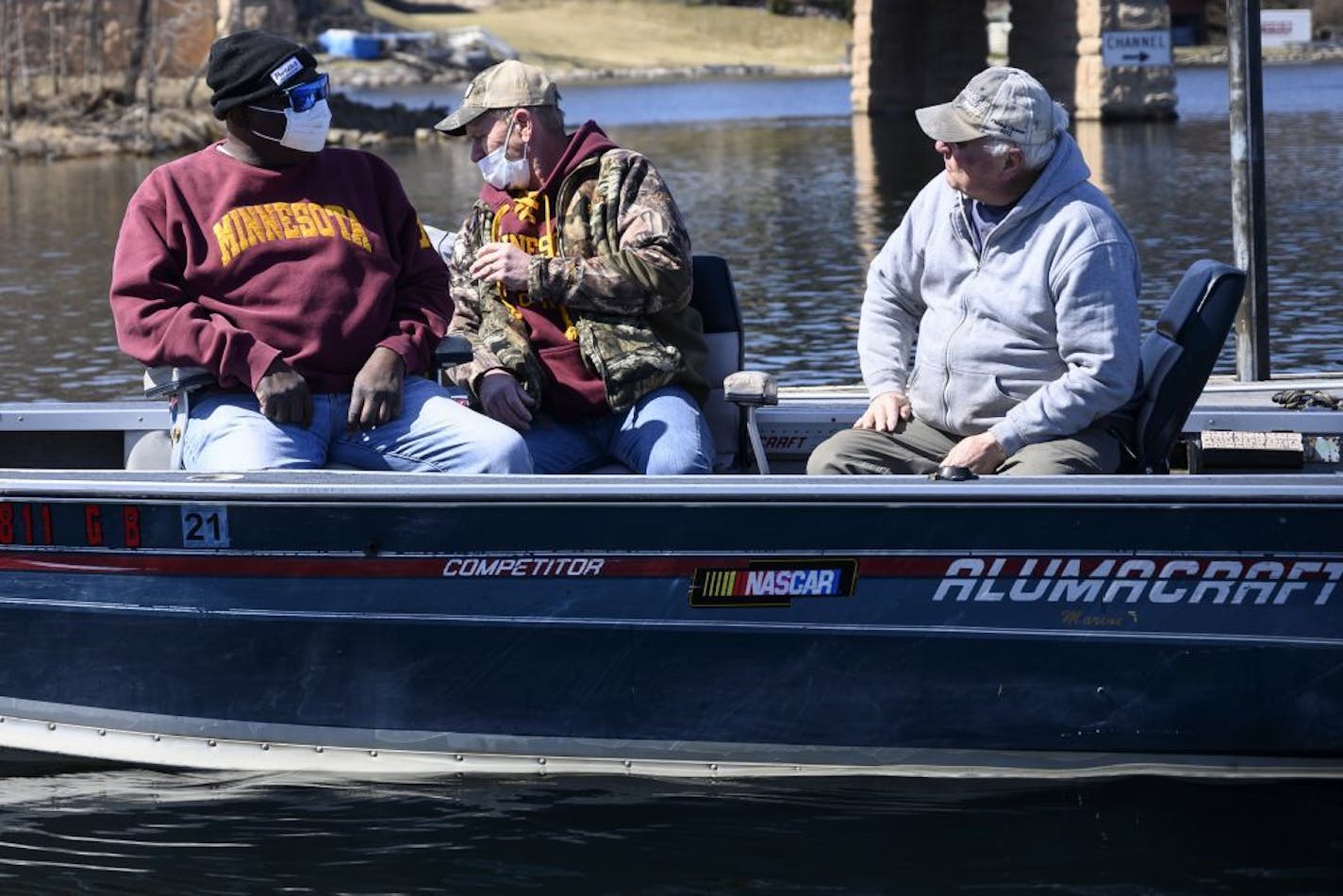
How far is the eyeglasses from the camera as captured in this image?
5.22 metres

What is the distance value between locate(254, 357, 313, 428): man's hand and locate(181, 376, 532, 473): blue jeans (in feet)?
0.19

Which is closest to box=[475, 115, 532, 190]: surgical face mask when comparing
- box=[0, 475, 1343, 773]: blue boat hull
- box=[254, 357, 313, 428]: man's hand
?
box=[254, 357, 313, 428]: man's hand

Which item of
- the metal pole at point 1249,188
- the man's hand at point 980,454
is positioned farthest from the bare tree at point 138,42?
the man's hand at point 980,454

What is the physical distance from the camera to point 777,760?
203 inches

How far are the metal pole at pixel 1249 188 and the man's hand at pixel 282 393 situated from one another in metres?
5.16

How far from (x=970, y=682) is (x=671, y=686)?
0.74m

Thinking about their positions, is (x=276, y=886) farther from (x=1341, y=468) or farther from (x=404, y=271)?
(x=1341, y=468)

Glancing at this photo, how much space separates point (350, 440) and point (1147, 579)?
2101 millimetres

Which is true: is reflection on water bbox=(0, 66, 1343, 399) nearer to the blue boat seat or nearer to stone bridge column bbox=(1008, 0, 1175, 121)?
stone bridge column bbox=(1008, 0, 1175, 121)

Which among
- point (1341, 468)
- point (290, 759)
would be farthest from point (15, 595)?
point (1341, 468)

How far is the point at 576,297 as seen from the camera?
543cm

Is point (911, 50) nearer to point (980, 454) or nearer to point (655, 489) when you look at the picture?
point (980, 454)

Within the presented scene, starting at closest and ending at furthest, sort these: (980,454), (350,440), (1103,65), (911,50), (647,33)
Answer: (980,454)
(350,440)
(1103,65)
(911,50)
(647,33)

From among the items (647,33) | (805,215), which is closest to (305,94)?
(805,215)
